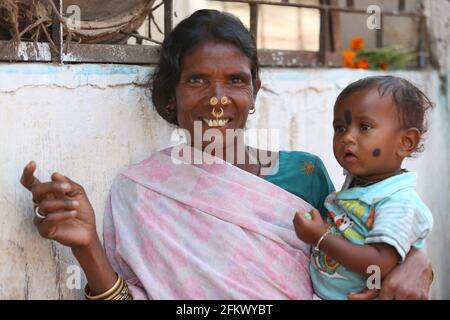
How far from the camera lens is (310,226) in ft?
6.75

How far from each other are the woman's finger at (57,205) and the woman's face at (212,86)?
500mm

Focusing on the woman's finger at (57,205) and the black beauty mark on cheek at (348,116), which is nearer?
the woman's finger at (57,205)

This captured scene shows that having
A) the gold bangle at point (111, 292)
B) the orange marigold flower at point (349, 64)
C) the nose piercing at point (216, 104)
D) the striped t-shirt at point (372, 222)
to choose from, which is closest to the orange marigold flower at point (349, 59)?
the orange marigold flower at point (349, 64)

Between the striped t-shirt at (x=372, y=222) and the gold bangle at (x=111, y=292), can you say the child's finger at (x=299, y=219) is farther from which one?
the gold bangle at (x=111, y=292)

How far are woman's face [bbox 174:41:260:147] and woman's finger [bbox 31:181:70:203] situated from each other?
505 millimetres

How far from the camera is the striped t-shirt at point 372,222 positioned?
2.05 m

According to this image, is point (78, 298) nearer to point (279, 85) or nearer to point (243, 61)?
point (243, 61)

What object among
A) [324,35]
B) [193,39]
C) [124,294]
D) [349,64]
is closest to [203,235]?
[124,294]

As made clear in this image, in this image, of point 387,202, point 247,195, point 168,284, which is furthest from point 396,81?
point 168,284

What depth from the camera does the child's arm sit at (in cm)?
204

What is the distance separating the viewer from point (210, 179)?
2.40 metres

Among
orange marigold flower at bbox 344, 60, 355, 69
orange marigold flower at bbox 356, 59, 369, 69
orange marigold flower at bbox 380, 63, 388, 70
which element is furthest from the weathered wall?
orange marigold flower at bbox 380, 63, 388, 70

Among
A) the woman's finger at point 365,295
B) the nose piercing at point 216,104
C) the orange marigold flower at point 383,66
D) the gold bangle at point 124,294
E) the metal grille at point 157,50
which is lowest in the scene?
the gold bangle at point 124,294
